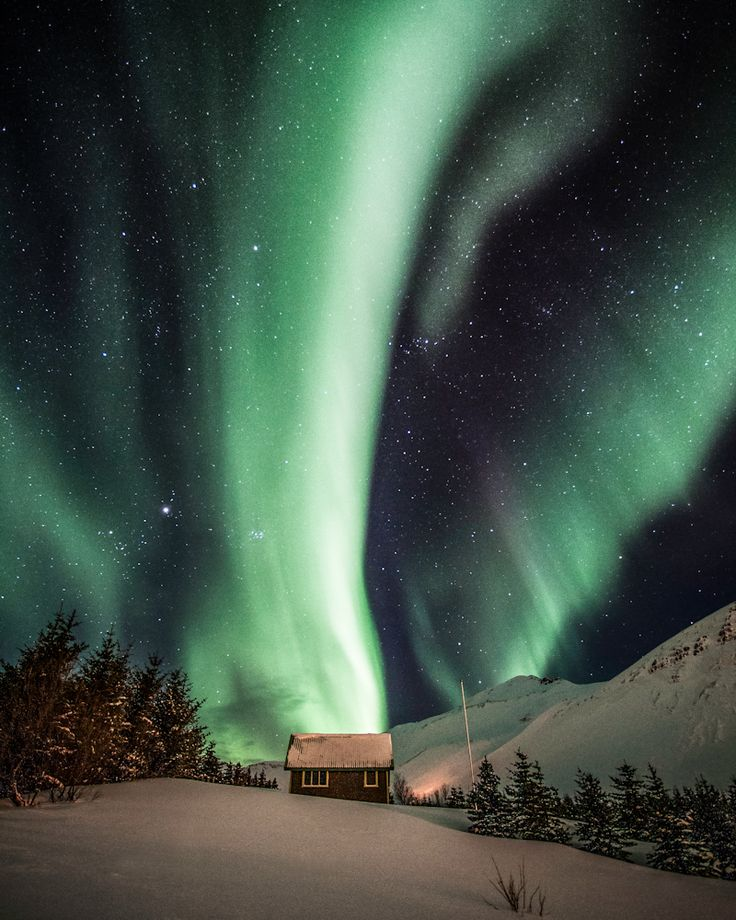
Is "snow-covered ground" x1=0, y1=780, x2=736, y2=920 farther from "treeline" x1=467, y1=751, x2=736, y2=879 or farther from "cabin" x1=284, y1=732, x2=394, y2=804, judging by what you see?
"cabin" x1=284, y1=732, x2=394, y2=804

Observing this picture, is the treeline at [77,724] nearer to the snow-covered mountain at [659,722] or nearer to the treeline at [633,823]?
the treeline at [633,823]

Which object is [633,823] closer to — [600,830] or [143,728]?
[600,830]

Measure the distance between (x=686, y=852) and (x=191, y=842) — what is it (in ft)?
63.1

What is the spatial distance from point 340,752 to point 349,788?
2455 millimetres

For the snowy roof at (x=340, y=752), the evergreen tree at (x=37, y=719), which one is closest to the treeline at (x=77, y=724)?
the evergreen tree at (x=37, y=719)

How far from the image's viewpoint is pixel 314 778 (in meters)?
31.4

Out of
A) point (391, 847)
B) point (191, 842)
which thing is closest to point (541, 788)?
point (391, 847)

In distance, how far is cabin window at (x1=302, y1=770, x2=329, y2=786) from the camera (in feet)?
102

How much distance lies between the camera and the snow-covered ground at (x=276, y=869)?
7.97m

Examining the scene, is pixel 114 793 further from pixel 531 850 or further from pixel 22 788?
pixel 531 850

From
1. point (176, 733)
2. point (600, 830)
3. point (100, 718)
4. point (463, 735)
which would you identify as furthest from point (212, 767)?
point (463, 735)

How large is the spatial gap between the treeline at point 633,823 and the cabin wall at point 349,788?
26.7 ft

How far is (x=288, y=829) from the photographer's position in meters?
18.1

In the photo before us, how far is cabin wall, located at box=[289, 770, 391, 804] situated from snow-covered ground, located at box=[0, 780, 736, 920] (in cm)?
812
